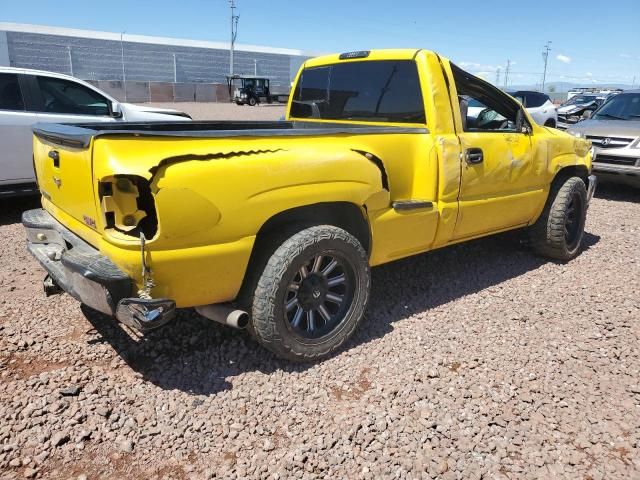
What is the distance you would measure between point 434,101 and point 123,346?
2.68 meters

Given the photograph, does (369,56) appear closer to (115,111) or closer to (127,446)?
(127,446)

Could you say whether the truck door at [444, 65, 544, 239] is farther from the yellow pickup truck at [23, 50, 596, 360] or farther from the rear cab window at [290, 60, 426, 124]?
the rear cab window at [290, 60, 426, 124]

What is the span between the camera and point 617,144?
8195 millimetres

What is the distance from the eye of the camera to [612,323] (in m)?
3.85

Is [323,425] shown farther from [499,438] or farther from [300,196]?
[300,196]

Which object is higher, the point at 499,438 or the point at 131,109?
the point at 131,109

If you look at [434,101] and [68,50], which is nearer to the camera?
[434,101]

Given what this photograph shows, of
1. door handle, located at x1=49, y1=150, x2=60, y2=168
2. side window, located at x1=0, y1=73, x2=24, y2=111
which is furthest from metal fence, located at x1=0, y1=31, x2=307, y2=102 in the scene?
door handle, located at x1=49, y1=150, x2=60, y2=168

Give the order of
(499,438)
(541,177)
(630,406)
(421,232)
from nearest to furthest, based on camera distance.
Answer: (499,438)
(630,406)
(421,232)
(541,177)

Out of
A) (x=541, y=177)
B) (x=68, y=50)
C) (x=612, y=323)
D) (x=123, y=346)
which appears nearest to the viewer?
(x=123, y=346)

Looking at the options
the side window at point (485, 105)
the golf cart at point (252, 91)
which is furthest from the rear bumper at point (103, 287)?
the golf cart at point (252, 91)

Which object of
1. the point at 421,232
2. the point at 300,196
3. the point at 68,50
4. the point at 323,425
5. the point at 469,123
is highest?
the point at 68,50

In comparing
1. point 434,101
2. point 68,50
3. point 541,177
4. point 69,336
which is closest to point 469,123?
point 434,101

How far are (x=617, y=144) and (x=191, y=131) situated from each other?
771cm
